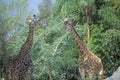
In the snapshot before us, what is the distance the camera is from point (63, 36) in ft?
46.3

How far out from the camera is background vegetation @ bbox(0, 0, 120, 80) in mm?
13633

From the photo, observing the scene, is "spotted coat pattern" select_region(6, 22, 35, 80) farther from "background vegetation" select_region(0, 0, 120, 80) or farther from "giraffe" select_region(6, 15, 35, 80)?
"background vegetation" select_region(0, 0, 120, 80)

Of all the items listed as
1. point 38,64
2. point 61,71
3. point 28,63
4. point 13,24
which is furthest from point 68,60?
point 28,63

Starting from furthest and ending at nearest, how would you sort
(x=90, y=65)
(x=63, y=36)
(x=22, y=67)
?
(x=63, y=36), (x=90, y=65), (x=22, y=67)

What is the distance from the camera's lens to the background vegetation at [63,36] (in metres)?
13.6

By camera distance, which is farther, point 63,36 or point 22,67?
point 63,36

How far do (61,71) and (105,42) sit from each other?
2499mm

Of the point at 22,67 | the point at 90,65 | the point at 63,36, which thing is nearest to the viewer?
the point at 22,67

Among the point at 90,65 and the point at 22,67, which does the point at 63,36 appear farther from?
the point at 22,67

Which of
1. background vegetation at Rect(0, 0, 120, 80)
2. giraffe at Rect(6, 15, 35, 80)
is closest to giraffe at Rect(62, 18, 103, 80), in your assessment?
giraffe at Rect(6, 15, 35, 80)

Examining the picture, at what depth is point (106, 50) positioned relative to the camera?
636 inches

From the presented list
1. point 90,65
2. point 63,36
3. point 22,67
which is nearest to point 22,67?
point 22,67

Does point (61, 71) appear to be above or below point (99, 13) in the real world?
below

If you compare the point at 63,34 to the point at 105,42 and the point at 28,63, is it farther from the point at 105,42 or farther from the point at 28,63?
the point at 28,63
